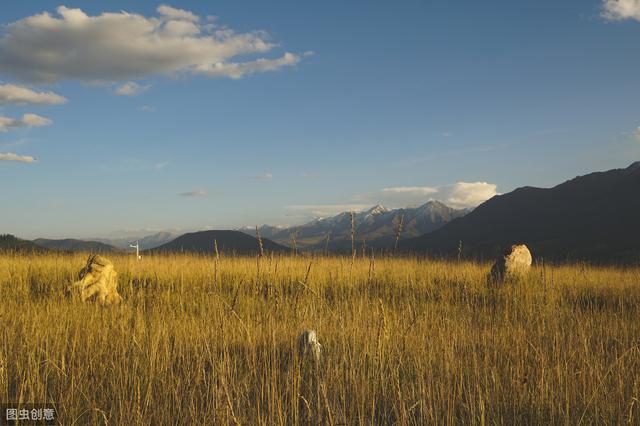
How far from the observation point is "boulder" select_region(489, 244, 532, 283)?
10.9 metres

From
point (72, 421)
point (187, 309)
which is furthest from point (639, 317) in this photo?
point (72, 421)

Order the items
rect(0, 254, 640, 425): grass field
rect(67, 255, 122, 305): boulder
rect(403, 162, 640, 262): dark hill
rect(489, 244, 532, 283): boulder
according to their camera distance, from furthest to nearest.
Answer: rect(403, 162, 640, 262): dark hill < rect(489, 244, 532, 283): boulder < rect(67, 255, 122, 305): boulder < rect(0, 254, 640, 425): grass field

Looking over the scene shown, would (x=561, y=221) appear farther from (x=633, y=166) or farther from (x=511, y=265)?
(x=511, y=265)

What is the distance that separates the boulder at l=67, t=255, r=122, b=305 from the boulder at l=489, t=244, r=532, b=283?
8087 millimetres

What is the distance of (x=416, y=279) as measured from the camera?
34.8 feet

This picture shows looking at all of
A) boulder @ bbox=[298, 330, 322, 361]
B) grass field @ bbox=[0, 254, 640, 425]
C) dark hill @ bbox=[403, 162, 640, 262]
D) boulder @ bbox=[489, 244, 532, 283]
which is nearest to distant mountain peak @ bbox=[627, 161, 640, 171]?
dark hill @ bbox=[403, 162, 640, 262]

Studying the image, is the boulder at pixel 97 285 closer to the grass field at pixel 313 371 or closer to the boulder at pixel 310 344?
the grass field at pixel 313 371

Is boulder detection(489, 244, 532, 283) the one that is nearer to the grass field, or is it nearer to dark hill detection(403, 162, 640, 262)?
the grass field

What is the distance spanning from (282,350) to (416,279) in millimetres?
6596

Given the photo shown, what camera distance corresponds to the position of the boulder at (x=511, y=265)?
1091 cm

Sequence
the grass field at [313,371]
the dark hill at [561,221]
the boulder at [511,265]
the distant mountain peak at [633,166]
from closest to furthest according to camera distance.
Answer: the grass field at [313,371] → the boulder at [511,265] → the dark hill at [561,221] → the distant mountain peak at [633,166]

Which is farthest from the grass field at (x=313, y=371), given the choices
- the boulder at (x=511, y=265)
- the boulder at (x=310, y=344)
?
the boulder at (x=511, y=265)

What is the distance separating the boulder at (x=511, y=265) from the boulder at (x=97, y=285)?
809 centimetres

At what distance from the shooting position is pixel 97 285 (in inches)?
313
